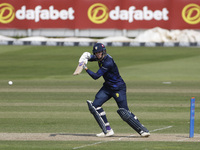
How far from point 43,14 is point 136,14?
19.7ft

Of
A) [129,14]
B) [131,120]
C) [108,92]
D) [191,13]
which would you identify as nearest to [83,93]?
[108,92]

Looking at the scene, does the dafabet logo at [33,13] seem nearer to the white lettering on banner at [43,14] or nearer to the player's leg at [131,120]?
the white lettering on banner at [43,14]

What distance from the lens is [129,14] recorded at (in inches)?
1483

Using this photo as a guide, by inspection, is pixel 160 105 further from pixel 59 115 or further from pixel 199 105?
pixel 59 115

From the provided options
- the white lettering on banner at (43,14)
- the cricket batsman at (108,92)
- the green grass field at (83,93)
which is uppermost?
the cricket batsman at (108,92)

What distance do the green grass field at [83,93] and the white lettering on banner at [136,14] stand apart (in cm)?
280

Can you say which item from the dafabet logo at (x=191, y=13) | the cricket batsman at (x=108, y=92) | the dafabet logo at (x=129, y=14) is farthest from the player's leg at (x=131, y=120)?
the dafabet logo at (x=129, y=14)

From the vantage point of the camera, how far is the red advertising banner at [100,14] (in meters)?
37.3

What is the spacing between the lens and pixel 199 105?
17.4 meters

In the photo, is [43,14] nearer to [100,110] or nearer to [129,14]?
[129,14]

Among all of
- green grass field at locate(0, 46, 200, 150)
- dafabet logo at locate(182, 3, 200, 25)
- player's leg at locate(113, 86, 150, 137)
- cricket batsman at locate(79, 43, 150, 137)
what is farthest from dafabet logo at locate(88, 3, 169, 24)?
player's leg at locate(113, 86, 150, 137)
